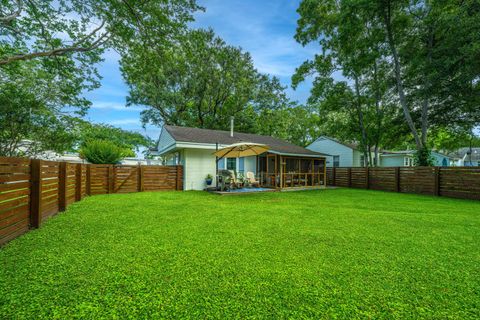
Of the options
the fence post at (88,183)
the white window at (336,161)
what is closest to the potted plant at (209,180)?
the fence post at (88,183)

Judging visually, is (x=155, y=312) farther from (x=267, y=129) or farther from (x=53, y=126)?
(x=267, y=129)

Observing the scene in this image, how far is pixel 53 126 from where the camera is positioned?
11750mm

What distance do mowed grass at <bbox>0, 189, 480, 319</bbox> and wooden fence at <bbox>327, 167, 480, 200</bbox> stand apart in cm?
753

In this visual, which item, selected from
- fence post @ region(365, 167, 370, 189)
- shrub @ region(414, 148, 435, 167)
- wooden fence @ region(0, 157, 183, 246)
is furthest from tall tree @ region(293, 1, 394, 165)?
wooden fence @ region(0, 157, 183, 246)

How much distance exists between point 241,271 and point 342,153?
2089 cm

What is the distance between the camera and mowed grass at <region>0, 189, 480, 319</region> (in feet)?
6.30

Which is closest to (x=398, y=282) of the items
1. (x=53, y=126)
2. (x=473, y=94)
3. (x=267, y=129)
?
(x=473, y=94)

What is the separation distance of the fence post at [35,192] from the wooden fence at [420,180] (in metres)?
15.6

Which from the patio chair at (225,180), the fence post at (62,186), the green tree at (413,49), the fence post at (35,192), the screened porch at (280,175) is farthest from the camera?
the screened porch at (280,175)

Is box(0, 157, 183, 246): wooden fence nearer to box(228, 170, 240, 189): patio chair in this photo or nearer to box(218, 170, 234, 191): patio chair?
box(218, 170, 234, 191): patio chair

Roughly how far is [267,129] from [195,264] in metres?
22.8

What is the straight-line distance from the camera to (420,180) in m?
11.3

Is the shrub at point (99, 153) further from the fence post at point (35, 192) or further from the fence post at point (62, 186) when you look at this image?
the fence post at point (35, 192)

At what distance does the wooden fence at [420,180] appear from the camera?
31.6 ft
